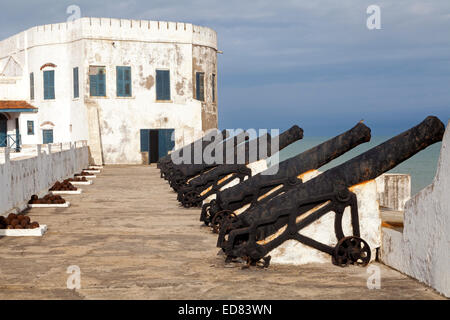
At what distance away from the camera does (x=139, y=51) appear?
32.0 m

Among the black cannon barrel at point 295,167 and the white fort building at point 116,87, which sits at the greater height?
the white fort building at point 116,87

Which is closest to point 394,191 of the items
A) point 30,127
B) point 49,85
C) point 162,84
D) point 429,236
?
point 162,84

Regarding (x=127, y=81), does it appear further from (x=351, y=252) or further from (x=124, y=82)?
(x=351, y=252)

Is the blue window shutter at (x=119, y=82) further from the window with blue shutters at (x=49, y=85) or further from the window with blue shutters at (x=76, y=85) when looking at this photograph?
the window with blue shutters at (x=49, y=85)

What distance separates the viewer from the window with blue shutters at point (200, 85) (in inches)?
1318

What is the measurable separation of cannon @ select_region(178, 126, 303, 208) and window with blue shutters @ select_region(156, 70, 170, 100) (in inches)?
804

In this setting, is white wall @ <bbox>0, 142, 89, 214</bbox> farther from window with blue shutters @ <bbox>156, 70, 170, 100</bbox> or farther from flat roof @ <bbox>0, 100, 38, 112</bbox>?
flat roof @ <bbox>0, 100, 38, 112</bbox>

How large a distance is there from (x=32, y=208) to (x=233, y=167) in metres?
4.52

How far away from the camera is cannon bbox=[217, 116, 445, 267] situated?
6375 millimetres

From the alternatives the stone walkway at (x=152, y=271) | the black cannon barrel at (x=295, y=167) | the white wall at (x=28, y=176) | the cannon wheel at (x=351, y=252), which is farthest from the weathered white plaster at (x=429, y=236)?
the white wall at (x=28, y=176)

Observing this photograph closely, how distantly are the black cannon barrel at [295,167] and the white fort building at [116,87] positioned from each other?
76.2ft

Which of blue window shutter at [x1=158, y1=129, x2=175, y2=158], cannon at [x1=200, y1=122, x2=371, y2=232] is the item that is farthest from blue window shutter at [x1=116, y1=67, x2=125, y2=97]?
cannon at [x1=200, y1=122, x2=371, y2=232]

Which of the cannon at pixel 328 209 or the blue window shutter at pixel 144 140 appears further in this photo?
the blue window shutter at pixel 144 140

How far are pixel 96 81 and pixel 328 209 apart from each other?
26.6 meters
